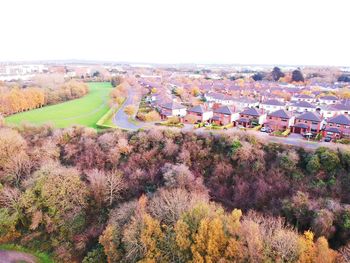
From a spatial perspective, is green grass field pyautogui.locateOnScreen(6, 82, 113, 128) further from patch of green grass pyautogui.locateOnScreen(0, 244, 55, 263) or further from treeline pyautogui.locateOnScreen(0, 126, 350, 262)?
patch of green grass pyautogui.locateOnScreen(0, 244, 55, 263)

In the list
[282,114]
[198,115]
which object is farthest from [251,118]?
[198,115]

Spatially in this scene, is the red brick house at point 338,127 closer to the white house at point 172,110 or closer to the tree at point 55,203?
the white house at point 172,110

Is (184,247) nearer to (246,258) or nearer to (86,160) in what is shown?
(246,258)

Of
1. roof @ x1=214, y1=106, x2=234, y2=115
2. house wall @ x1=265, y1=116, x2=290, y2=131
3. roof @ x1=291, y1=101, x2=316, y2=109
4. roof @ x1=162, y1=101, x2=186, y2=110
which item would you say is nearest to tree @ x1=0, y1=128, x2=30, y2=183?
roof @ x1=162, y1=101, x2=186, y2=110

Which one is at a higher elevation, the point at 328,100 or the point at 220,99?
the point at 328,100

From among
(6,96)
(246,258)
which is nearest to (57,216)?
(246,258)

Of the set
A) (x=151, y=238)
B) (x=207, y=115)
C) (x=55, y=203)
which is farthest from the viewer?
(x=207, y=115)

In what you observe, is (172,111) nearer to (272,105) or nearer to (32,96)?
(272,105)
